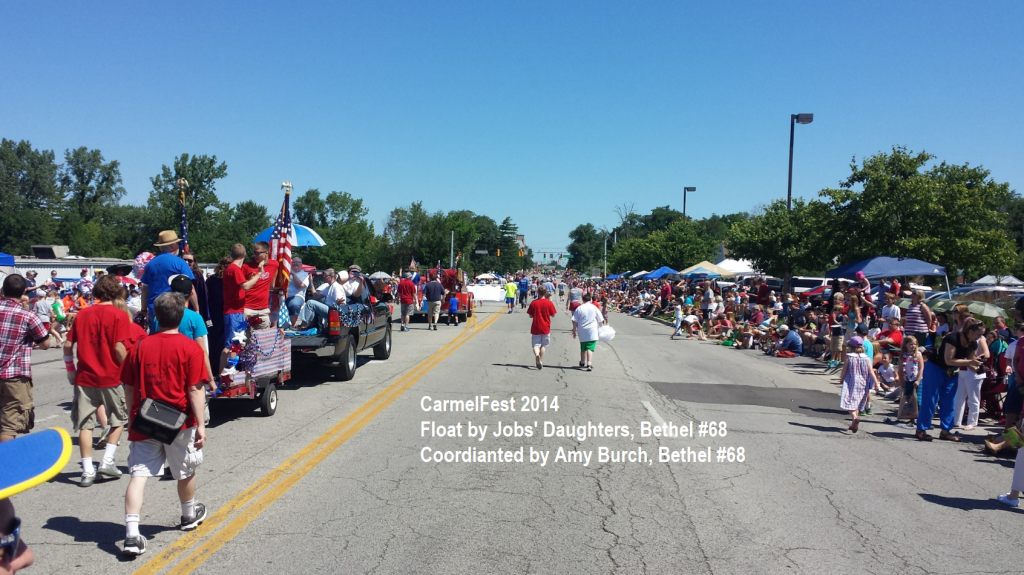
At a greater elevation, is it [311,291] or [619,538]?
[311,291]

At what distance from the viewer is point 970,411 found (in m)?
9.41

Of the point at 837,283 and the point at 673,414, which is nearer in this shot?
the point at 673,414

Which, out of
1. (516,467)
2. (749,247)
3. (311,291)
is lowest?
(516,467)

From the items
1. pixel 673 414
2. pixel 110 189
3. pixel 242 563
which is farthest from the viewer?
pixel 110 189

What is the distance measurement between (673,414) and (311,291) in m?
6.67

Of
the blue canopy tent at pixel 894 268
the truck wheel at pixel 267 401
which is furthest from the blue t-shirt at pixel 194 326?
the blue canopy tent at pixel 894 268

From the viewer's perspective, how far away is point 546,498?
593cm

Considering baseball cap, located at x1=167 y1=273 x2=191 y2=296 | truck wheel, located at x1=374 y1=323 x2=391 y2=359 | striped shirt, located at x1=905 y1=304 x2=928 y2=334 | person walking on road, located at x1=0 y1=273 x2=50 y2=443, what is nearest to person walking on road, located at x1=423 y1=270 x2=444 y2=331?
truck wheel, located at x1=374 y1=323 x2=391 y2=359

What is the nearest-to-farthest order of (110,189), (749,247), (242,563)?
(242,563) < (749,247) < (110,189)

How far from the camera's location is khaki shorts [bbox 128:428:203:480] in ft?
15.4

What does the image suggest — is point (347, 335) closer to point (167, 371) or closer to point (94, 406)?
point (94, 406)

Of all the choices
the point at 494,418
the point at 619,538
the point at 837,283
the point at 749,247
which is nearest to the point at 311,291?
the point at 494,418

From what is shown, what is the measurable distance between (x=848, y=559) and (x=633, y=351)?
13586 mm

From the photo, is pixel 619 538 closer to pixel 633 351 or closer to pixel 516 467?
pixel 516 467
